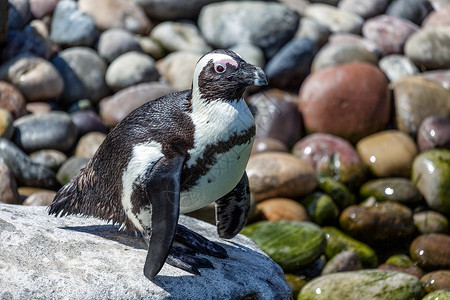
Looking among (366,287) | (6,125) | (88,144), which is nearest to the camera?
(366,287)

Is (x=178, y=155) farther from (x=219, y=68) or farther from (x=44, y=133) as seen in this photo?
(x=44, y=133)

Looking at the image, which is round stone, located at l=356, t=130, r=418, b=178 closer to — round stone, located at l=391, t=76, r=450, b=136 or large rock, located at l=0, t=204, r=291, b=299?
round stone, located at l=391, t=76, r=450, b=136

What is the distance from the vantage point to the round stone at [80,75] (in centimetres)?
1073

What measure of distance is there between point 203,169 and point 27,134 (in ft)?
19.7

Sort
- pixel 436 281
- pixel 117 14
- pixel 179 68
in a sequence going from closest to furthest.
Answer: pixel 436 281, pixel 179 68, pixel 117 14

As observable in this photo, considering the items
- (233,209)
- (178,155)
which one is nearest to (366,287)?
(233,209)

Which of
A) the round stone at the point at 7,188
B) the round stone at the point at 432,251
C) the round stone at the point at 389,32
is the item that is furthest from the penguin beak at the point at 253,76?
the round stone at the point at 389,32

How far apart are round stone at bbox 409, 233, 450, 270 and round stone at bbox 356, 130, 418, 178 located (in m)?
1.45

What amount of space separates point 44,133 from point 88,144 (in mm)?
604

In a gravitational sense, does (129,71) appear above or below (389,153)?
above

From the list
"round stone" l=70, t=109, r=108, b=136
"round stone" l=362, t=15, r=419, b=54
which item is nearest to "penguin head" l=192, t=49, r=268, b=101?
"round stone" l=70, t=109, r=108, b=136

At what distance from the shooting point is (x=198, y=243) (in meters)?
4.54

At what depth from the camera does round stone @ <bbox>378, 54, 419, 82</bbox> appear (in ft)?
38.7

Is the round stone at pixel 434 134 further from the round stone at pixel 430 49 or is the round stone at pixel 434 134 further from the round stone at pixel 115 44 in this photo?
the round stone at pixel 115 44
